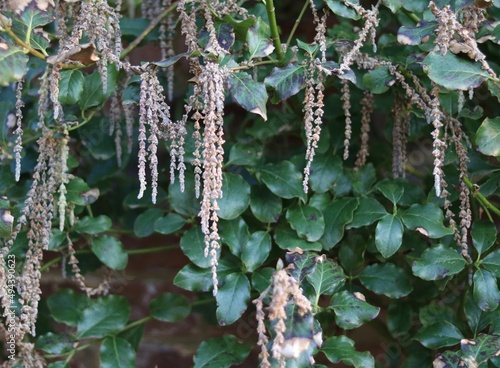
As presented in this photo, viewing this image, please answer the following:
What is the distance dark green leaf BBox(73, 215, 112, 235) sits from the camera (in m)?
1.07

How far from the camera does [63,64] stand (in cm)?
86

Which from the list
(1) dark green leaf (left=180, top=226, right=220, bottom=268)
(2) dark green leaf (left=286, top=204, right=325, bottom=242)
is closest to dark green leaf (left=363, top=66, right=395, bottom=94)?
(2) dark green leaf (left=286, top=204, right=325, bottom=242)

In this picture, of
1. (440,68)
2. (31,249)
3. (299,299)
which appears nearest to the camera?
(299,299)

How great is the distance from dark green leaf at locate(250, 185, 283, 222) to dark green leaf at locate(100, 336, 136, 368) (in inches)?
12.3

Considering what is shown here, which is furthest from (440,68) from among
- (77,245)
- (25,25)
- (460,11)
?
(77,245)

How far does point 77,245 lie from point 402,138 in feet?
1.95

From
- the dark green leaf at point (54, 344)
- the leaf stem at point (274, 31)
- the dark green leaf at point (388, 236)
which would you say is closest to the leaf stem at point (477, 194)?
the dark green leaf at point (388, 236)

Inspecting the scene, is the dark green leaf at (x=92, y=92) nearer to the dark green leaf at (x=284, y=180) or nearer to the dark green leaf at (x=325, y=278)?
the dark green leaf at (x=284, y=180)

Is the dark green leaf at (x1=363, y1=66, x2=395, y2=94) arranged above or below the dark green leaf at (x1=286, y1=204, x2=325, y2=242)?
above

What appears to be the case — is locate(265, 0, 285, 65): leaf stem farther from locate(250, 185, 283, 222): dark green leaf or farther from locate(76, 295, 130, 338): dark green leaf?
locate(76, 295, 130, 338): dark green leaf

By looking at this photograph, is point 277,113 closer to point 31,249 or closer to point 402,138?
point 402,138

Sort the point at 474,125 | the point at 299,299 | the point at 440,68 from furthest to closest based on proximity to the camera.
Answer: the point at 474,125 → the point at 440,68 → the point at 299,299

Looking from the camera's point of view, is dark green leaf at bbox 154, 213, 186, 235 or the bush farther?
dark green leaf at bbox 154, 213, 186, 235

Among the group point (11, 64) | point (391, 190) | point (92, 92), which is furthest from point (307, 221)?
point (11, 64)
